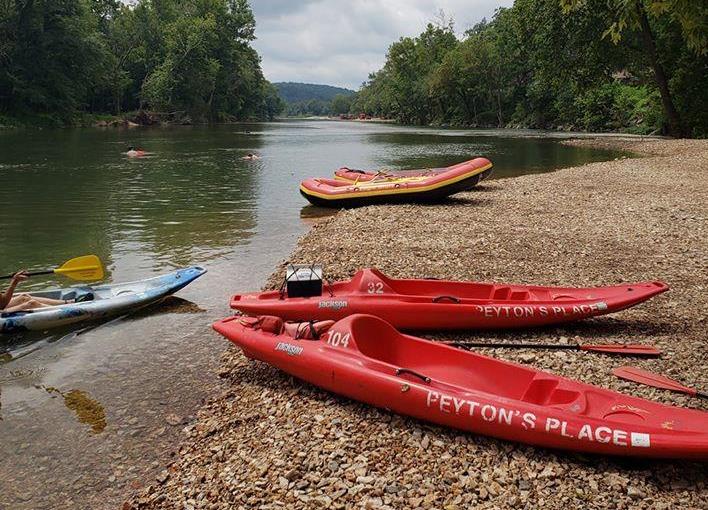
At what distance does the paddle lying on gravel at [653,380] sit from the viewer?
4.97 metres

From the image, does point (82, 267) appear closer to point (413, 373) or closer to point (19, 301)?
point (19, 301)

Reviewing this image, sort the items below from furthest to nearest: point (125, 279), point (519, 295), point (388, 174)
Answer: point (388, 174), point (125, 279), point (519, 295)

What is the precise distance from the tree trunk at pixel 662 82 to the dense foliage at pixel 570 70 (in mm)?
61

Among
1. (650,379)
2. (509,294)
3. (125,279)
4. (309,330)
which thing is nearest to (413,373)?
(309,330)

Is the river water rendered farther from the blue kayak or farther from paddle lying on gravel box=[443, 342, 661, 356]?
paddle lying on gravel box=[443, 342, 661, 356]

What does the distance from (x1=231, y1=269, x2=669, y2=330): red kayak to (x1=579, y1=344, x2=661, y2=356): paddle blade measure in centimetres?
64

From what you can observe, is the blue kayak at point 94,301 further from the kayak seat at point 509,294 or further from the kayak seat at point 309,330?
the kayak seat at point 509,294

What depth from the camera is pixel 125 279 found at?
34.0 feet

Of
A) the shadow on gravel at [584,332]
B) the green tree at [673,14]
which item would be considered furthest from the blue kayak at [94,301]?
the green tree at [673,14]

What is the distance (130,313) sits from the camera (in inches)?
336

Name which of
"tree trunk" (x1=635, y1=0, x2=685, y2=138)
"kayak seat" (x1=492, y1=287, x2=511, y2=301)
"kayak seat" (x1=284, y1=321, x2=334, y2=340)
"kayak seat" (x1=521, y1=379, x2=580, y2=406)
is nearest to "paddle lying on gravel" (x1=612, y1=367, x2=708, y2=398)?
"kayak seat" (x1=521, y1=379, x2=580, y2=406)

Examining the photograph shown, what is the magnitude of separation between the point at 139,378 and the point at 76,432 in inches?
43.4

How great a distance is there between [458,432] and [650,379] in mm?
1946

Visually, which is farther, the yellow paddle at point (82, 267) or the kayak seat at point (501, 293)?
the yellow paddle at point (82, 267)
